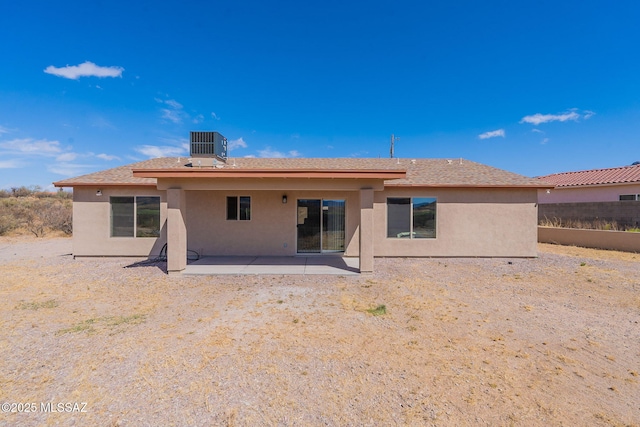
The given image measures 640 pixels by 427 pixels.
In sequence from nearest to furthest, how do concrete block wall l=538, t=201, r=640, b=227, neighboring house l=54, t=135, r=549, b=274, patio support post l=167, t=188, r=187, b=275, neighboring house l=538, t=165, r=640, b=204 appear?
patio support post l=167, t=188, r=187, b=275
neighboring house l=54, t=135, r=549, b=274
concrete block wall l=538, t=201, r=640, b=227
neighboring house l=538, t=165, r=640, b=204

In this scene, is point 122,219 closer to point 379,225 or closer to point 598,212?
point 379,225

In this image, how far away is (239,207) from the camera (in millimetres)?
11602

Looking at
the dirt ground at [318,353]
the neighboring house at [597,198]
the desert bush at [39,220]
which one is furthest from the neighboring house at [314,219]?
the desert bush at [39,220]

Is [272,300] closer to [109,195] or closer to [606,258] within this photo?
[109,195]

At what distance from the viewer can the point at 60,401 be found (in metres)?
3.14

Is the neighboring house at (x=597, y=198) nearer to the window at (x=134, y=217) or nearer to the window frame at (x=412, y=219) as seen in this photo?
the window frame at (x=412, y=219)

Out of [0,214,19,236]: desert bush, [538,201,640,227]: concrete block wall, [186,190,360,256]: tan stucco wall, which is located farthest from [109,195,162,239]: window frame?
[538,201,640,227]: concrete block wall

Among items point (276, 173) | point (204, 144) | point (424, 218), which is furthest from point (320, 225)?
point (204, 144)

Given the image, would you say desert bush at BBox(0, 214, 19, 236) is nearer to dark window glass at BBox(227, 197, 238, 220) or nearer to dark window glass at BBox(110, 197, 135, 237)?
dark window glass at BBox(110, 197, 135, 237)

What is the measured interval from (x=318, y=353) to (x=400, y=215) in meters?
8.21

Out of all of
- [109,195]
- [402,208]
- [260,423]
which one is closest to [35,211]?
[109,195]

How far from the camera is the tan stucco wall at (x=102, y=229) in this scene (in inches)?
446

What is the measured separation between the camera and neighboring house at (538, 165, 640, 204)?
16.7 metres

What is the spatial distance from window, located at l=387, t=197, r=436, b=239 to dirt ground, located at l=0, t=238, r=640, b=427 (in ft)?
11.5
